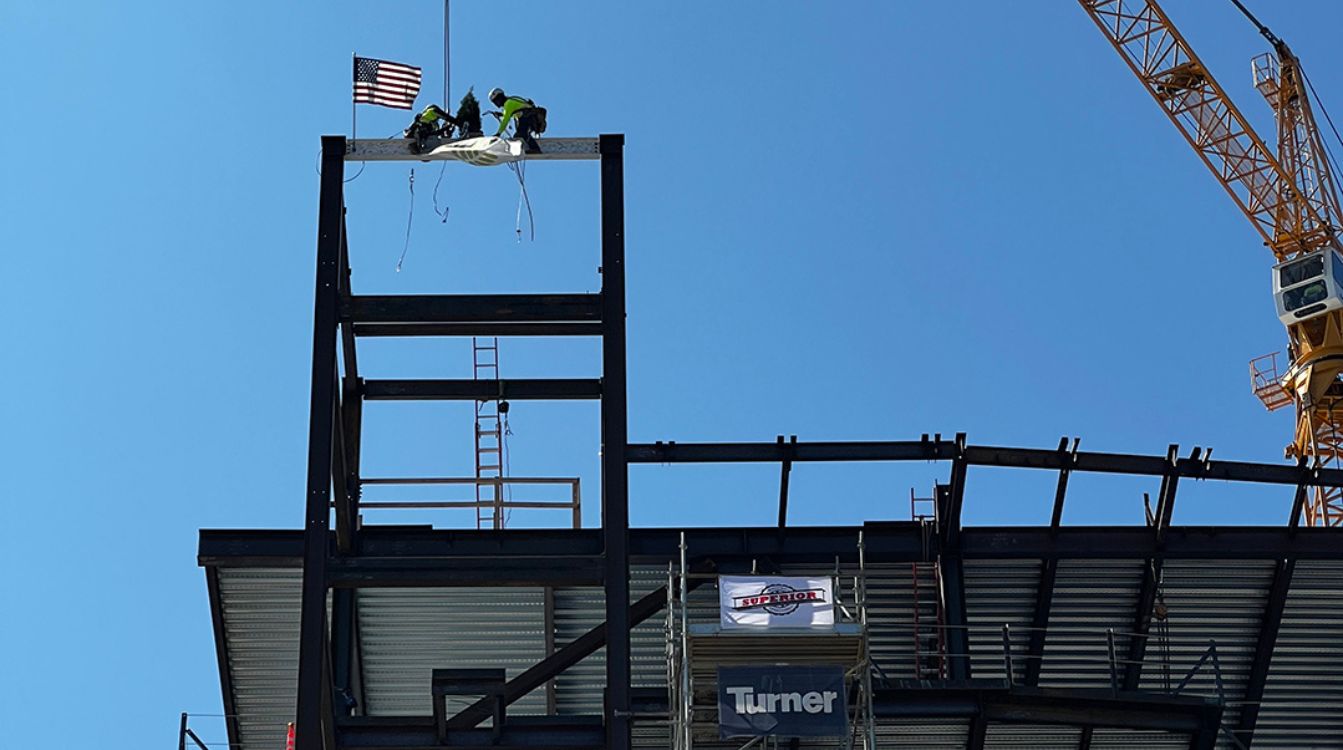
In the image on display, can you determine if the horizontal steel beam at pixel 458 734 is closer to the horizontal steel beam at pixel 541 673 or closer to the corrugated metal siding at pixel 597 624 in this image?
the horizontal steel beam at pixel 541 673

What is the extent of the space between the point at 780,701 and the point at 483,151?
1020cm

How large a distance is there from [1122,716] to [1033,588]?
3050mm

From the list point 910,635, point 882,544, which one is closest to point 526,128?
point 882,544

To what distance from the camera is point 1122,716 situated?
40062 mm

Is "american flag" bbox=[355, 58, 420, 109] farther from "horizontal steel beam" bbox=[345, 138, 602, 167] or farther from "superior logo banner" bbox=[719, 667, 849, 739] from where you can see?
"superior logo banner" bbox=[719, 667, 849, 739]

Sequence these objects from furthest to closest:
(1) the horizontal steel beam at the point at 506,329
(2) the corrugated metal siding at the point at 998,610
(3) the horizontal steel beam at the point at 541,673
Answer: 1. (2) the corrugated metal siding at the point at 998,610
2. (1) the horizontal steel beam at the point at 506,329
3. (3) the horizontal steel beam at the point at 541,673

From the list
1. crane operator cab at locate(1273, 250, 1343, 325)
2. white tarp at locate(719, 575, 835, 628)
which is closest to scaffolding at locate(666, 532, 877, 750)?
white tarp at locate(719, 575, 835, 628)

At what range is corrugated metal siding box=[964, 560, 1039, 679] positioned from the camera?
4150 centimetres

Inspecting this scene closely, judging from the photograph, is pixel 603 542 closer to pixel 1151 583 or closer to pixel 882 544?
pixel 882 544

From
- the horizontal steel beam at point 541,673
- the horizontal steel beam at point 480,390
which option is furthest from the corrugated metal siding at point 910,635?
the horizontal steel beam at point 480,390

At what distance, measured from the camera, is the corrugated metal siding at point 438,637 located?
40.5 metres

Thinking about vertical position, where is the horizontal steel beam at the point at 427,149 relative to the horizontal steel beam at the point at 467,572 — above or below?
above

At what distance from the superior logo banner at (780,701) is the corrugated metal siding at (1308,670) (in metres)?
11.6

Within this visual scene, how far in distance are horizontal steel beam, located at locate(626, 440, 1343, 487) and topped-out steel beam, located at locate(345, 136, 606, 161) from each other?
6.52 m
